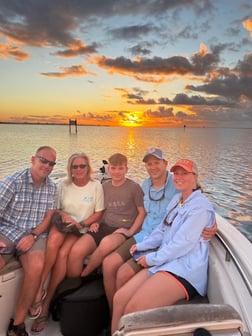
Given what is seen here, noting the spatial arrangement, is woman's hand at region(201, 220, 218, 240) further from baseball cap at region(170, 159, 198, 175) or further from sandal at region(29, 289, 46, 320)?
sandal at region(29, 289, 46, 320)

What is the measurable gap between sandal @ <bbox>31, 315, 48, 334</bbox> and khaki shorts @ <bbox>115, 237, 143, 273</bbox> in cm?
82

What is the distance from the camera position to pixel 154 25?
592 inches

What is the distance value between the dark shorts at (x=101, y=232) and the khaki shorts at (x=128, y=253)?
0.28 m

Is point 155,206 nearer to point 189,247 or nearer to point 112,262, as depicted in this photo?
point 112,262

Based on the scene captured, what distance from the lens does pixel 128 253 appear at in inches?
104

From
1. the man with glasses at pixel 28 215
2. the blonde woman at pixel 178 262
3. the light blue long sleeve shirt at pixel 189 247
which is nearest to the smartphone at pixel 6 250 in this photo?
the man with glasses at pixel 28 215

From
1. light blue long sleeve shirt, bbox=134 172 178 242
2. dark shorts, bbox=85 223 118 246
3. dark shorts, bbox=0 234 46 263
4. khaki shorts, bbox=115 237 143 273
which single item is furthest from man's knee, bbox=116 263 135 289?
dark shorts, bbox=0 234 46 263

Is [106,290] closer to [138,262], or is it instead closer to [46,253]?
[138,262]

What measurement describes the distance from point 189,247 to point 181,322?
0.93 metres

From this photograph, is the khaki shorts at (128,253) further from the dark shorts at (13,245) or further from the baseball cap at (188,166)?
the baseball cap at (188,166)

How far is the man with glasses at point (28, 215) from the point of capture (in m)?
2.50

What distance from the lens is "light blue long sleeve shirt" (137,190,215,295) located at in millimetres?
2072

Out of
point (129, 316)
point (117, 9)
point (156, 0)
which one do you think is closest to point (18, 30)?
point (117, 9)

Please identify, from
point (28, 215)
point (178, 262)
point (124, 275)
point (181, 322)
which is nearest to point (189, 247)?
point (178, 262)
